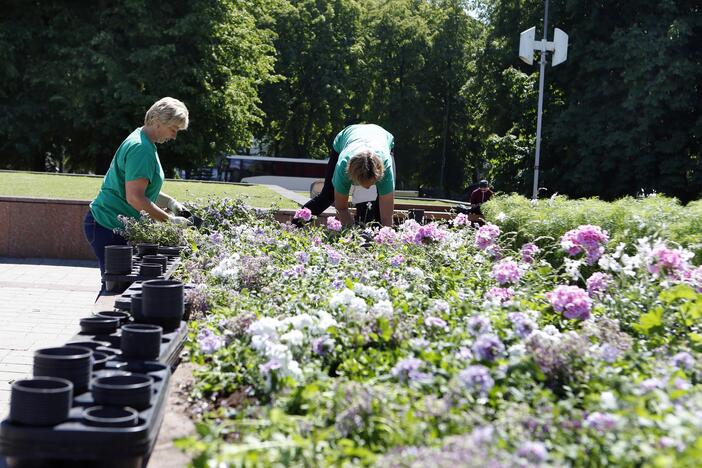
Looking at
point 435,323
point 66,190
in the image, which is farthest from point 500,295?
point 66,190

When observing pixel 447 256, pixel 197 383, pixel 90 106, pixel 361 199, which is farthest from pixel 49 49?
pixel 197 383

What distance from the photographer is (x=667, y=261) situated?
11.4ft

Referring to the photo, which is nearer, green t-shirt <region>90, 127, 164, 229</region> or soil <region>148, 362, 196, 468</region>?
soil <region>148, 362, 196, 468</region>

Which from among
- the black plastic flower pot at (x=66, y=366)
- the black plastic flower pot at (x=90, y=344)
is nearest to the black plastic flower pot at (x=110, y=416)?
the black plastic flower pot at (x=66, y=366)

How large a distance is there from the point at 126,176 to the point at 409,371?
10.4 feet

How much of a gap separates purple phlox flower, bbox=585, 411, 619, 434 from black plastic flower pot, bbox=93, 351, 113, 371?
4.37 feet

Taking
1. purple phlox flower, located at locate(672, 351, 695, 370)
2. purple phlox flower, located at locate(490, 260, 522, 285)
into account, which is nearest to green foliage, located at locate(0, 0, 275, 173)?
purple phlox flower, located at locate(490, 260, 522, 285)

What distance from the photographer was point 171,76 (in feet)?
77.3

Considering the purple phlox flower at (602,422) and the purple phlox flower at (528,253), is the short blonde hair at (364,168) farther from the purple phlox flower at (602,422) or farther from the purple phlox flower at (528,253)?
the purple phlox flower at (602,422)

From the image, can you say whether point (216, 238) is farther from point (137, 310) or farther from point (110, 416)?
point (110, 416)

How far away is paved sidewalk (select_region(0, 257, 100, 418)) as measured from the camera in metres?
5.15

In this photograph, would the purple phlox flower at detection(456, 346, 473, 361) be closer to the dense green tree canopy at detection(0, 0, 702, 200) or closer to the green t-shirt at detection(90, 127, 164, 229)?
the green t-shirt at detection(90, 127, 164, 229)

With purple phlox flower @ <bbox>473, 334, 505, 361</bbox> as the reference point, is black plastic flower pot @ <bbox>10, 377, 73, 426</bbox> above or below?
below

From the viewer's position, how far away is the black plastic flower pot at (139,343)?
96.9 inches
